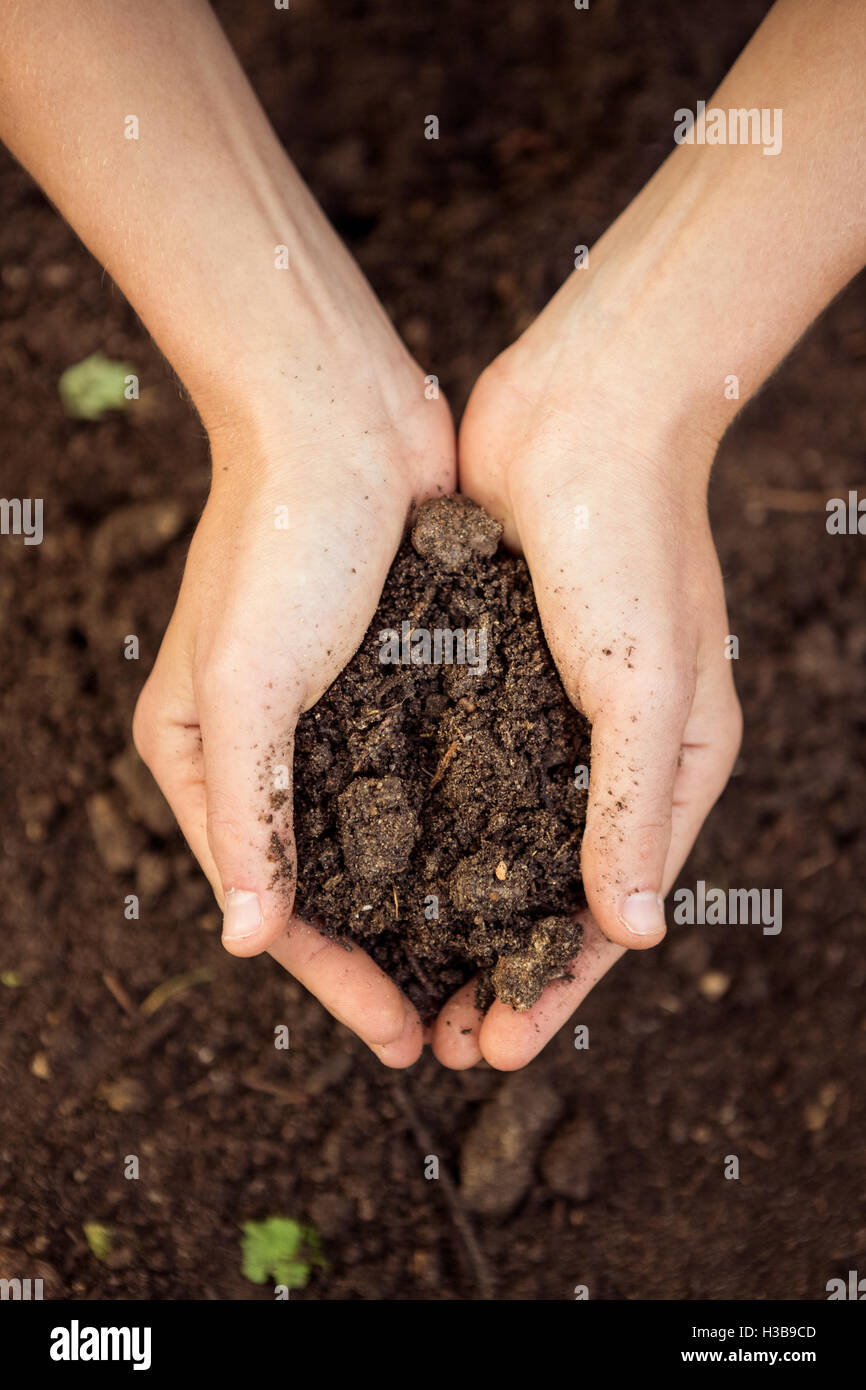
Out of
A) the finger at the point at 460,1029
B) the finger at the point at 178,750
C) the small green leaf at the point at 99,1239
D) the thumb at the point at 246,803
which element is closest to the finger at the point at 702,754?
the finger at the point at 460,1029

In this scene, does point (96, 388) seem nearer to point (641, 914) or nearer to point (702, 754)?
point (702, 754)

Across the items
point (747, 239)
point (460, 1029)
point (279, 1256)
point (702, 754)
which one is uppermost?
point (747, 239)

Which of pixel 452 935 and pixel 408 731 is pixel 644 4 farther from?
pixel 452 935

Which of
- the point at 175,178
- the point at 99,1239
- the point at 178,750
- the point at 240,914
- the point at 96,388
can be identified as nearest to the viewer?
the point at 240,914

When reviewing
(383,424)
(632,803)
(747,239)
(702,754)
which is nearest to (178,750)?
(383,424)

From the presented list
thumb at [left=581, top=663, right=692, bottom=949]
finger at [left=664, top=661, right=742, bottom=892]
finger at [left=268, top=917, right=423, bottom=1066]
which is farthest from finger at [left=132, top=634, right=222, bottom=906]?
finger at [left=664, top=661, right=742, bottom=892]

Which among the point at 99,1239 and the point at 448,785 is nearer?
the point at 448,785

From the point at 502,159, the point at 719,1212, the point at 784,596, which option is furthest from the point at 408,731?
the point at 502,159

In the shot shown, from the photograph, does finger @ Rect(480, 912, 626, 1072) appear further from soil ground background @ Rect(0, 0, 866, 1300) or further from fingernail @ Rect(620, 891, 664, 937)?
soil ground background @ Rect(0, 0, 866, 1300)
